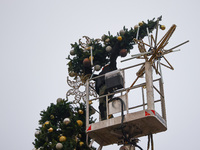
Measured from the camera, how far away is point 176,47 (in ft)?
48.4

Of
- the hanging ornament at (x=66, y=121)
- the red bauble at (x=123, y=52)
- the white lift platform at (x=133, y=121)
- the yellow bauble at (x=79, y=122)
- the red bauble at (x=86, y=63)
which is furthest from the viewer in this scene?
the red bauble at (x=86, y=63)

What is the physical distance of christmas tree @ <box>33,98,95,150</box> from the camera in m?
15.7

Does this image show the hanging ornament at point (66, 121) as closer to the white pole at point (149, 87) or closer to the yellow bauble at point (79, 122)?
the yellow bauble at point (79, 122)

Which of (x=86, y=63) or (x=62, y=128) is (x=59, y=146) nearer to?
(x=62, y=128)

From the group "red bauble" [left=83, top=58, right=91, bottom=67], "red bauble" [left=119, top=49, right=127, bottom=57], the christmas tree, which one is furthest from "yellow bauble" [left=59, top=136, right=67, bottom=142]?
"red bauble" [left=119, top=49, right=127, bottom=57]

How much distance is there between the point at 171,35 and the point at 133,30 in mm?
2318

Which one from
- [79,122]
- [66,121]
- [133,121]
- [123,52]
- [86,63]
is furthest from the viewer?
[86,63]

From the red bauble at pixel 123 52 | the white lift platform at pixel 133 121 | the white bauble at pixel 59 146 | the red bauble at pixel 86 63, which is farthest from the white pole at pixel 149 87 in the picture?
the white bauble at pixel 59 146

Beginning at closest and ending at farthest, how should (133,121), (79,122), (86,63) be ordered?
(133,121) < (79,122) < (86,63)

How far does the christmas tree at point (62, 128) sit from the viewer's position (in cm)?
1568

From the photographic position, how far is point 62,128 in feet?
52.8

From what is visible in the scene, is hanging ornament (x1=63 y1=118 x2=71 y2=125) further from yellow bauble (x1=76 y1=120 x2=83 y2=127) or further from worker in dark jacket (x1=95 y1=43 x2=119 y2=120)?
worker in dark jacket (x1=95 y1=43 x2=119 y2=120)

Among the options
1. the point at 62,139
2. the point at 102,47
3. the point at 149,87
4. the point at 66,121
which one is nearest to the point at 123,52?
the point at 102,47

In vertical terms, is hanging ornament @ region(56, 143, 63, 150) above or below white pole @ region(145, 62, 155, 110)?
below
